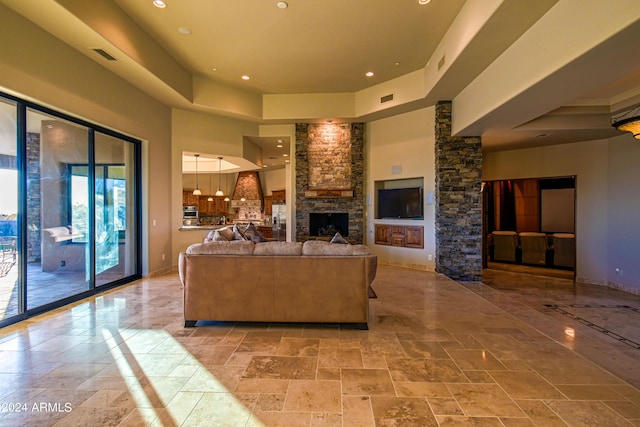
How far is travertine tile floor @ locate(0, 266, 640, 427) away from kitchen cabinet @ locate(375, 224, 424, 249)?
289 centimetres

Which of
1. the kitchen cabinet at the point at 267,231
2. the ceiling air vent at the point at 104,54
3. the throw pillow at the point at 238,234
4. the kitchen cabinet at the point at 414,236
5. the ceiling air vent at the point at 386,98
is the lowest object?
the kitchen cabinet at the point at 267,231

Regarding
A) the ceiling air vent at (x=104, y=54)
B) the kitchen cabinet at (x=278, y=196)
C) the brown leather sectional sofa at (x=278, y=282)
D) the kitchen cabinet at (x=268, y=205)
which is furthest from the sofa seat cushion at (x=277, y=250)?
the kitchen cabinet at (x=268, y=205)

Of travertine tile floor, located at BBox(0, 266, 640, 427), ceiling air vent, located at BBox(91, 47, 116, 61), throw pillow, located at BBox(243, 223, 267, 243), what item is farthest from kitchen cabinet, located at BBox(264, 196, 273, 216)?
travertine tile floor, located at BBox(0, 266, 640, 427)

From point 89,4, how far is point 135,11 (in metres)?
0.68

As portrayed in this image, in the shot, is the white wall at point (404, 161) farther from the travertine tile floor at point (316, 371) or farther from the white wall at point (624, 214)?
the white wall at point (624, 214)

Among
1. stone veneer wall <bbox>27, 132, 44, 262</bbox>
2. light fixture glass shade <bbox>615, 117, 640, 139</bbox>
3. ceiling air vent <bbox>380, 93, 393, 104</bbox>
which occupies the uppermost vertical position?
ceiling air vent <bbox>380, 93, 393, 104</bbox>

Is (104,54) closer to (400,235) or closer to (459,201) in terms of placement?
(400,235)

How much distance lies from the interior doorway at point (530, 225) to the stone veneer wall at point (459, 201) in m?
2.23

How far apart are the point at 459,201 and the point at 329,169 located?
3081mm

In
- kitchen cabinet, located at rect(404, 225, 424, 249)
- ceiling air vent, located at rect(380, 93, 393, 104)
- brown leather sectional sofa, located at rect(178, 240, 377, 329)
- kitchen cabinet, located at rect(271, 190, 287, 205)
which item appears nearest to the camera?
brown leather sectional sofa, located at rect(178, 240, 377, 329)

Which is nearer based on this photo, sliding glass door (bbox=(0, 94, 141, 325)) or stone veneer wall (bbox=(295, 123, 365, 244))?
sliding glass door (bbox=(0, 94, 141, 325))

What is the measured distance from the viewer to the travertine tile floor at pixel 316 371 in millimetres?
1920

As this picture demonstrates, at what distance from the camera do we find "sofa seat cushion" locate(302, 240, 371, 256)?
10.7 feet

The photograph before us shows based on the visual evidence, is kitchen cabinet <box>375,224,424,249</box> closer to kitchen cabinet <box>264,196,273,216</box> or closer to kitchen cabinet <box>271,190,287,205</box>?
kitchen cabinet <box>271,190,287,205</box>
